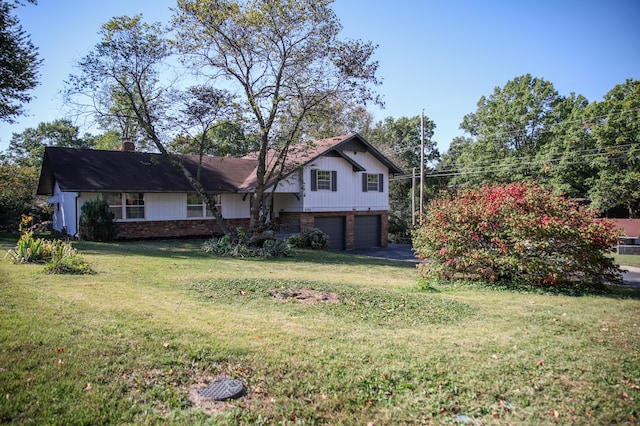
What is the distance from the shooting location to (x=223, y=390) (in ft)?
13.9

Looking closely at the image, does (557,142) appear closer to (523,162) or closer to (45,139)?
(523,162)

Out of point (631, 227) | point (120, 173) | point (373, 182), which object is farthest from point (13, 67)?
point (631, 227)

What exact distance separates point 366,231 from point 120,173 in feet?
47.5

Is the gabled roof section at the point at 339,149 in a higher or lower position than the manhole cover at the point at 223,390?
higher

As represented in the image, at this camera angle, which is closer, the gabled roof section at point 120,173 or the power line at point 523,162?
the gabled roof section at point 120,173

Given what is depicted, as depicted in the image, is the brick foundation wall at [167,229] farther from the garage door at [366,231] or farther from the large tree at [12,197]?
the large tree at [12,197]

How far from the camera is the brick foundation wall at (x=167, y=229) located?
22312 millimetres

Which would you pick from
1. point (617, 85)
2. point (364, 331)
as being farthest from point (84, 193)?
point (617, 85)

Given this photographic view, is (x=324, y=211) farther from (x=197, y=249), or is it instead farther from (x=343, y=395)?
(x=343, y=395)

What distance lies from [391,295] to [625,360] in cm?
441

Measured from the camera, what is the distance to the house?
72.5ft

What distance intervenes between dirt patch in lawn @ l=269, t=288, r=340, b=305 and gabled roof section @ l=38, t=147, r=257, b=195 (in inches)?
525

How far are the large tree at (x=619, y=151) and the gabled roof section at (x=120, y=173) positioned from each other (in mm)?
26606

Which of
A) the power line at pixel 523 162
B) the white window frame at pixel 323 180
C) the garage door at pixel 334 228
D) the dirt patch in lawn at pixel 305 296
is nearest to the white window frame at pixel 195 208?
the garage door at pixel 334 228
